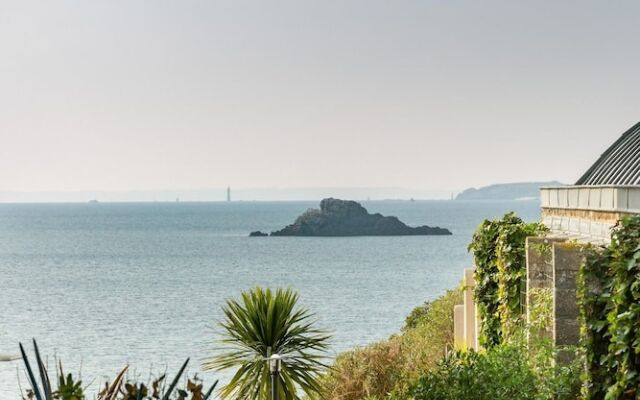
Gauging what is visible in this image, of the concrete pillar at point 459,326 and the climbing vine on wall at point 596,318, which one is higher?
the climbing vine on wall at point 596,318

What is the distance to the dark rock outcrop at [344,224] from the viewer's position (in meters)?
145

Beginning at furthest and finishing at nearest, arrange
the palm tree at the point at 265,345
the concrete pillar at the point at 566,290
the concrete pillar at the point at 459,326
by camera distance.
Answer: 1. the concrete pillar at the point at 459,326
2. the palm tree at the point at 265,345
3. the concrete pillar at the point at 566,290

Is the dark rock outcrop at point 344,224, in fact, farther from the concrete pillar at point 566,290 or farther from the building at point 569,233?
the concrete pillar at point 566,290

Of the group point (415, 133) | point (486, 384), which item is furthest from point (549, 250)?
point (415, 133)

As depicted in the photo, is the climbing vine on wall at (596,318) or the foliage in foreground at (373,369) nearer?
the climbing vine on wall at (596,318)

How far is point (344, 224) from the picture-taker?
14638 centimetres

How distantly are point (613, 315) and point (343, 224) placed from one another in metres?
138

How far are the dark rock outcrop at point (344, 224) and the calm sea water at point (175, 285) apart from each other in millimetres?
3759

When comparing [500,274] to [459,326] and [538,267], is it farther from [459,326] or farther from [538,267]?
[459,326]

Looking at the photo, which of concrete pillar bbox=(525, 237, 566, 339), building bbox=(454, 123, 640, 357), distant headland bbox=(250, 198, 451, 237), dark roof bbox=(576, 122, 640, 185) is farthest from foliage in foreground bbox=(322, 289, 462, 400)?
distant headland bbox=(250, 198, 451, 237)

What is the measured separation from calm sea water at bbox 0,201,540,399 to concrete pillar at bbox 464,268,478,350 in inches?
741

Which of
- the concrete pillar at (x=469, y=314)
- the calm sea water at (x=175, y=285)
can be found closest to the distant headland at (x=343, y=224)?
the calm sea water at (x=175, y=285)

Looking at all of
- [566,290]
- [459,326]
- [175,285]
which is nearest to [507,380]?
[566,290]

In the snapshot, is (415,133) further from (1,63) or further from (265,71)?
(1,63)
